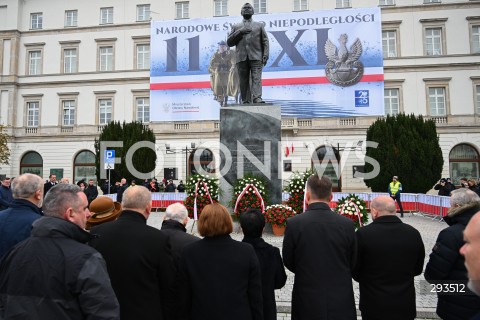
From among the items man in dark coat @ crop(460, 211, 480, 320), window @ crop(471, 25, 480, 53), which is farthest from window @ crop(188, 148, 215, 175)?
man in dark coat @ crop(460, 211, 480, 320)

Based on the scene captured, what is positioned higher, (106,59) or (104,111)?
(106,59)

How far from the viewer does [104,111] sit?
31156 mm

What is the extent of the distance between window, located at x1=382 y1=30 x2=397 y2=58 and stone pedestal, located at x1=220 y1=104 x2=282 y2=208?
22692 millimetres

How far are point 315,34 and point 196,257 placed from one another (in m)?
26.2

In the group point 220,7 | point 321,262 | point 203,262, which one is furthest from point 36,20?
point 321,262

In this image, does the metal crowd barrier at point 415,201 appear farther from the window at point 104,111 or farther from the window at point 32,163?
the window at point 32,163

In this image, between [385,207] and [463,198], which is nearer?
[463,198]

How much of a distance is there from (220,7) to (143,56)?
7538 mm

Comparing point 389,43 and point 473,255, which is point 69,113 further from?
point 473,255

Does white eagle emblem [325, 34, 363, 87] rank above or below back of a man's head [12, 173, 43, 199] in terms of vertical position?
above

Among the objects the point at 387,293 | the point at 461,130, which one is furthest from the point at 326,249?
the point at 461,130

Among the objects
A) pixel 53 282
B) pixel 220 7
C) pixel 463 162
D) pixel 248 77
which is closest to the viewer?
pixel 53 282

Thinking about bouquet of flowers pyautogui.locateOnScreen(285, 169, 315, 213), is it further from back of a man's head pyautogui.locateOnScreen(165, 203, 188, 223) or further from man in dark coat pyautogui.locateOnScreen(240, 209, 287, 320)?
back of a man's head pyautogui.locateOnScreen(165, 203, 188, 223)

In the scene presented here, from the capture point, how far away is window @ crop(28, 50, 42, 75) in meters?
32.3
